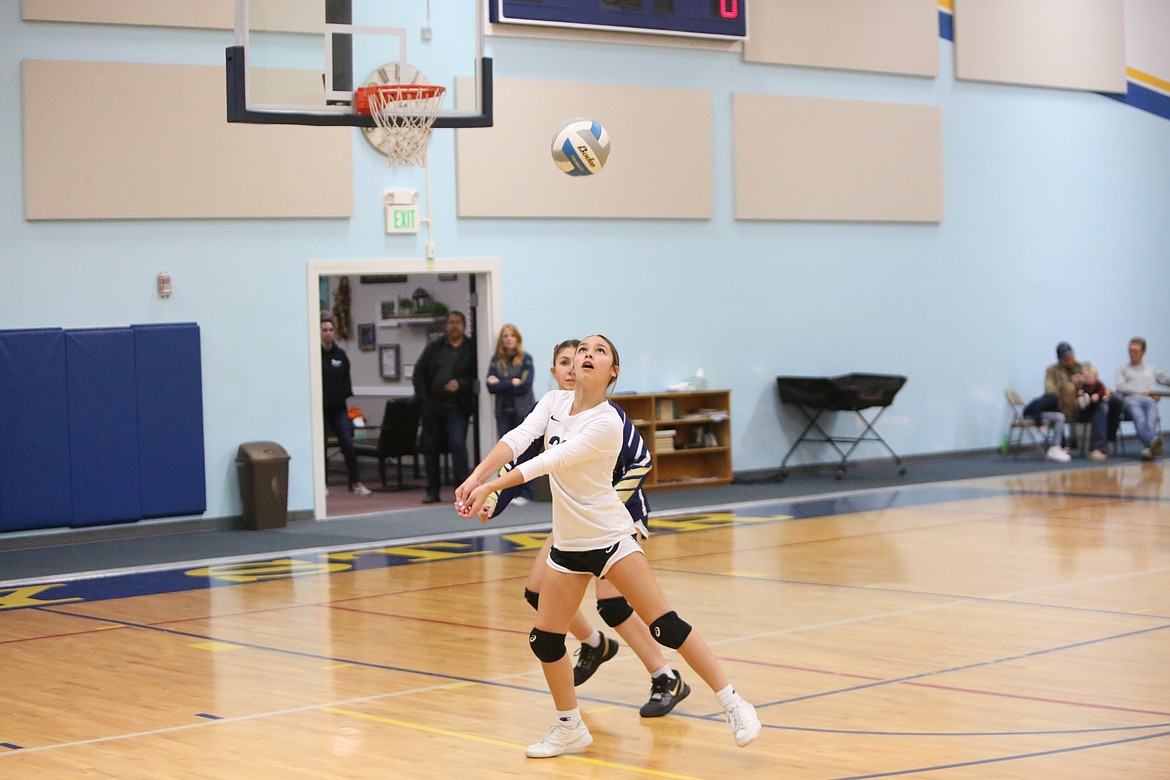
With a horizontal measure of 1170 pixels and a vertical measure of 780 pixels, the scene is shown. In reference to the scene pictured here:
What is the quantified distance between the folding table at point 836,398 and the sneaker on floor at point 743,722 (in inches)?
452

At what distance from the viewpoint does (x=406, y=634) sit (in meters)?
8.43

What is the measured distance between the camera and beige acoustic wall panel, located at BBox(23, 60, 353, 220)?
1312cm

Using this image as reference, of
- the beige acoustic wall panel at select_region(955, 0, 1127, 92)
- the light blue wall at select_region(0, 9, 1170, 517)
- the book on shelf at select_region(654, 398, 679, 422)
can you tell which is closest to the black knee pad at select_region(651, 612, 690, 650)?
the light blue wall at select_region(0, 9, 1170, 517)

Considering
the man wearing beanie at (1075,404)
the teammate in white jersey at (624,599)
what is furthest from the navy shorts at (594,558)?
the man wearing beanie at (1075,404)

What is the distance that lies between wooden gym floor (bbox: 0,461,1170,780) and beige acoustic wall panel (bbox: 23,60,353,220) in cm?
392

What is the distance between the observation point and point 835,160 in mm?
17781

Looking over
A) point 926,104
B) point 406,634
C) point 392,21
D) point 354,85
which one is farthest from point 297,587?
point 926,104

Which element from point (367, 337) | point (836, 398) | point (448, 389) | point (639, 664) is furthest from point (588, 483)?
point (367, 337)

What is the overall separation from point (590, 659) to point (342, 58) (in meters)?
6.46

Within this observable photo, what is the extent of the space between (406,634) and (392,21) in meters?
6.12

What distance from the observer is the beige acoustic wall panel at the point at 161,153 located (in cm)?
1312

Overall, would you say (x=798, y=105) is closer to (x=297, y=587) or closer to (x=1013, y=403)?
(x=1013, y=403)

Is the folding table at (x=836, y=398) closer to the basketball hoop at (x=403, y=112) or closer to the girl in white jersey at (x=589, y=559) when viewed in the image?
the basketball hoop at (x=403, y=112)

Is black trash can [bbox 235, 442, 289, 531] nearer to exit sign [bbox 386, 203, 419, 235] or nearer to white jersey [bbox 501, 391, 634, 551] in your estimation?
exit sign [bbox 386, 203, 419, 235]
